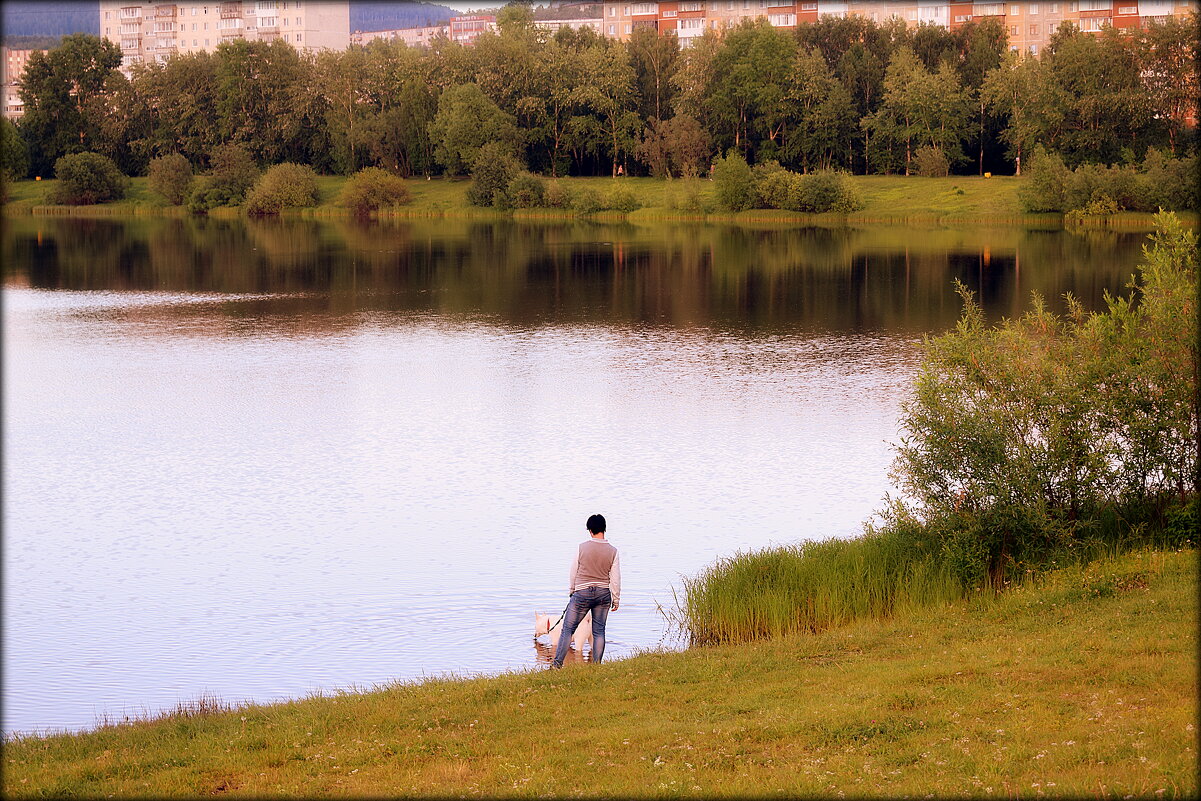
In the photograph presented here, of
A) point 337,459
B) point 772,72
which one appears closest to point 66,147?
point 772,72

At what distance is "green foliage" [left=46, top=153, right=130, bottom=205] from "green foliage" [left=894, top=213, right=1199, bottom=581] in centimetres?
11240

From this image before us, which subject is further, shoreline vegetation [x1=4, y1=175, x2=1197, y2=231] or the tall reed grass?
shoreline vegetation [x1=4, y1=175, x2=1197, y2=231]

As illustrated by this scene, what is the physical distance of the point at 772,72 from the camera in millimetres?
108562

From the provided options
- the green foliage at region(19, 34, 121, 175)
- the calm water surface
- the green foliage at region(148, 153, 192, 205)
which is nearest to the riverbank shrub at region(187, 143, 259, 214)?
the green foliage at region(148, 153, 192, 205)

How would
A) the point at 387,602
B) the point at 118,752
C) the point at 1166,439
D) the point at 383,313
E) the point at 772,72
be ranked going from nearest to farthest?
the point at 118,752 < the point at 1166,439 < the point at 387,602 < the point at 383,313 < the point at 772,72

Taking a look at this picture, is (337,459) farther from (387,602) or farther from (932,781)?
(932,781)

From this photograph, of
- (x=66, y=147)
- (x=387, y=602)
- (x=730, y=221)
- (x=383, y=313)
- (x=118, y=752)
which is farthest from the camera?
(x=66, y=147)

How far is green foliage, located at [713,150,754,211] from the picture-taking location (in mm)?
95250

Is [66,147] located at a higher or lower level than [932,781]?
higher

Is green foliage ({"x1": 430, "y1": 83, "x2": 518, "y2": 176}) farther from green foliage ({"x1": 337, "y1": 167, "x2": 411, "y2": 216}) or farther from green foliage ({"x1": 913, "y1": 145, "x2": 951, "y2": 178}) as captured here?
green foliage ({"x1": 913, "y1": 145, "x2": 951, "y2": 178})

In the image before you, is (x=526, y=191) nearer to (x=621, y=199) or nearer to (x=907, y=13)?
(x=621, y=199)

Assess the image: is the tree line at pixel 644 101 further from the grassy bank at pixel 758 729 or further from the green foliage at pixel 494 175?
the grassy bank at pixel 758 729

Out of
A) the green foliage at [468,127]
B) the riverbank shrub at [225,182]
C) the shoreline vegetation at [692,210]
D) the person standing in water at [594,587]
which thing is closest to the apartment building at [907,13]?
the green foliage at [468,127]

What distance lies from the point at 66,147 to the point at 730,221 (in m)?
68.6
